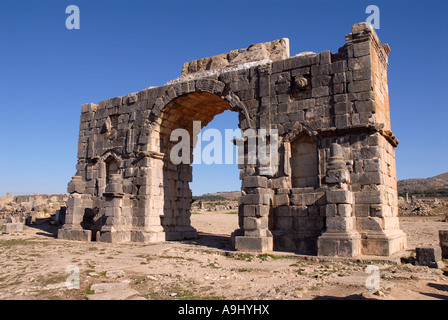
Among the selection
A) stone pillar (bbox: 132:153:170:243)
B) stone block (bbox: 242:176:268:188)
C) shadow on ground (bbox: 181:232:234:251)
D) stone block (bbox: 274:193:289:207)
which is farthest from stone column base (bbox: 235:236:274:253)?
stone pillar (bbox: 132:153:170:243)

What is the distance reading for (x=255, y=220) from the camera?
973cm

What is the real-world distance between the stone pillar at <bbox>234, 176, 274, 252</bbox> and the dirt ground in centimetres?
37

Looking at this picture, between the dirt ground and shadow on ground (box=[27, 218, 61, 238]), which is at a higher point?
shadow on ground (box=[27, 218, 61, 238])

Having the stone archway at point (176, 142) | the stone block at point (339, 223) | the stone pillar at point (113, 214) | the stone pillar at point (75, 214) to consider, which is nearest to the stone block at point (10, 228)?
the stone pillar at point (75, 214)

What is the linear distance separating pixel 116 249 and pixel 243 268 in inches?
172

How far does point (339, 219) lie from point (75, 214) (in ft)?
29.7

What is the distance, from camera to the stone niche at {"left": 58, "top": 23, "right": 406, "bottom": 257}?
9.27 meters

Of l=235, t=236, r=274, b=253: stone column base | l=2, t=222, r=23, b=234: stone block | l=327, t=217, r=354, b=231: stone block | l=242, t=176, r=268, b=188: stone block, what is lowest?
l=235, t=236, r=274, b=253: stone column base

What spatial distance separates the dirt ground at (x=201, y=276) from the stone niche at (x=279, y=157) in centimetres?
98

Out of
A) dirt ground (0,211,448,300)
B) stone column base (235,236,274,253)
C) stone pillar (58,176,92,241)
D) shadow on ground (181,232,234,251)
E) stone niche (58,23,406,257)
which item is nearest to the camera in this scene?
dirt ground (0,211,448,300)

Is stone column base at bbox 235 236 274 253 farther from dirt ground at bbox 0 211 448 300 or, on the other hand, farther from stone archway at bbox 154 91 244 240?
stone archway at bbox 154 91 244 240

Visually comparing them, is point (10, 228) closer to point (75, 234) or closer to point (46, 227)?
point (46, 227)

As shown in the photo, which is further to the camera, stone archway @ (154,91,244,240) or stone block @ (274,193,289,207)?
stone archway @ (154,91,244,240)

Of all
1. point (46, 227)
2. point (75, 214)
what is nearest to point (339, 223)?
point (75, 214)
